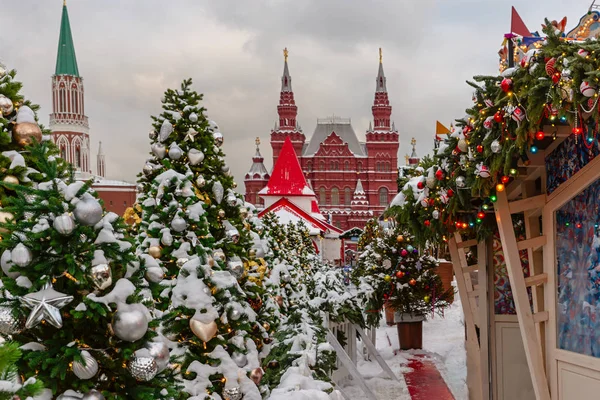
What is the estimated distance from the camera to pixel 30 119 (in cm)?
280

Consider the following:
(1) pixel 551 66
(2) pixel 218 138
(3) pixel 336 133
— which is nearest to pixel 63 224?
(1) pixel 551 66

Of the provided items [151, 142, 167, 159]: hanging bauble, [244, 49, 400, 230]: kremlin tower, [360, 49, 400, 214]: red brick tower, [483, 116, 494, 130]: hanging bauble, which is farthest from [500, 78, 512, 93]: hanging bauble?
[360, 49, 400, 214]: red brick tower

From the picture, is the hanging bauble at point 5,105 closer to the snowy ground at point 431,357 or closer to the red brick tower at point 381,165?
the snowy ground at point 431,357

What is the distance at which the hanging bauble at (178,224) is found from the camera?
398 cm

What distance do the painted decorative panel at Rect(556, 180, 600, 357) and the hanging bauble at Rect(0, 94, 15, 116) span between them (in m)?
3.84

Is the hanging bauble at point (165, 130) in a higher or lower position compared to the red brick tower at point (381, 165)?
lower

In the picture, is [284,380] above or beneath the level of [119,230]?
beneath

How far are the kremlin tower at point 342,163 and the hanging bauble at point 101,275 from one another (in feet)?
168

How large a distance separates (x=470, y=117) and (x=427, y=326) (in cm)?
1039

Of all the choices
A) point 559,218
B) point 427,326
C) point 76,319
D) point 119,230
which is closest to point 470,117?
point 559,218

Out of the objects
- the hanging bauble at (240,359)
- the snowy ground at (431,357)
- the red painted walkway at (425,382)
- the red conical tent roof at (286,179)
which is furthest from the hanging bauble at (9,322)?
the red conical tent roof at (286,179)

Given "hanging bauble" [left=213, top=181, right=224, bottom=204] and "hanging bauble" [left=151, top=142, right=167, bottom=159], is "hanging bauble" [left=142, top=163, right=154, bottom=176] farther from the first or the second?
"hanging bauble" [left=213, top=181, right=224, bottom=204]

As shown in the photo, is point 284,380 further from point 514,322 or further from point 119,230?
point 514,322

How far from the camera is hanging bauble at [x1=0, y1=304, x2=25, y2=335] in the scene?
1.85 m
